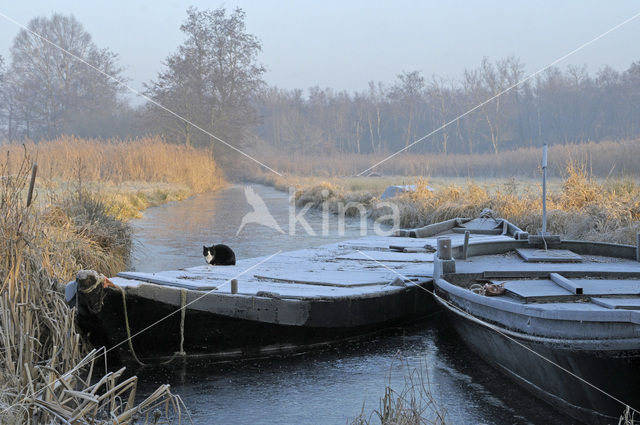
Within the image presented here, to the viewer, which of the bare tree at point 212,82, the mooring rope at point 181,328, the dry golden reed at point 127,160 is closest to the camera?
the mooring rope at point 181,328

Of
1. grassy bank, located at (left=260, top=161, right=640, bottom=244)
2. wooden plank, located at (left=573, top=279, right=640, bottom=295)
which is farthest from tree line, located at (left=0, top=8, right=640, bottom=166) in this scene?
wooden plank, located at (left=573, top=279, right=640, bottom=295)

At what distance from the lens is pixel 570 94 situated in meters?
52.1

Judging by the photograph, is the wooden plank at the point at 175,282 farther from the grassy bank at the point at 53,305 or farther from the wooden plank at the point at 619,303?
the wooden plank at the point at 619,303

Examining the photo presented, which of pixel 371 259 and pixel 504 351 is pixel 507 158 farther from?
pixel 504 351

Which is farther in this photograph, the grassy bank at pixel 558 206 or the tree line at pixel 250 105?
the tree line at pixel 250 105

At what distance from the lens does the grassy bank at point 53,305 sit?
9.91ft

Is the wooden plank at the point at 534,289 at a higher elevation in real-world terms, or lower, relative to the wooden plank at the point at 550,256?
lower

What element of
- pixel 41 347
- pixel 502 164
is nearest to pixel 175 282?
pixel 41 347

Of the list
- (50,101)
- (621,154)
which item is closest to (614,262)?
(621,154)

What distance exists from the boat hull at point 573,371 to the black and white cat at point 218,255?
3122mm

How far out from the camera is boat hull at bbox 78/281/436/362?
16.0 feet

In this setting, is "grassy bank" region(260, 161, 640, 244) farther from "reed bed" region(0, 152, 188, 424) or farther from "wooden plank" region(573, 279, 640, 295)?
"reed bed" region(0, 152, 188, 424)

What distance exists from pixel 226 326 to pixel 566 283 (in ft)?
8.48

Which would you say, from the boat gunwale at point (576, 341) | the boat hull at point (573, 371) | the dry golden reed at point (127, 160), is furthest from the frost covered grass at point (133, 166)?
the boat gunwale at point (576, 341)
